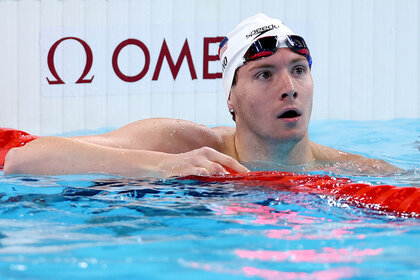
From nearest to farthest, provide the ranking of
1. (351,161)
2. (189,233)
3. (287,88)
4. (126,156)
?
(189,233), (126,156), (287,88), (351,161)

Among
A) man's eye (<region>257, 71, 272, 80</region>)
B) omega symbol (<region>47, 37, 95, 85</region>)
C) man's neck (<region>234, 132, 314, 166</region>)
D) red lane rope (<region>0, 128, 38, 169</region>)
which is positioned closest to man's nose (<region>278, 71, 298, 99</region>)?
man's eye (<region>257, 71, 272, 80</region>)

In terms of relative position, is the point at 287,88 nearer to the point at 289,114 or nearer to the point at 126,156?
the point at 289,114

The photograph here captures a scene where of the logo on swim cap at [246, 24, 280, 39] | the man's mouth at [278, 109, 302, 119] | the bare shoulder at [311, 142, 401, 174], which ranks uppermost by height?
the logo on swim cap at [246, 24, 280, 39]

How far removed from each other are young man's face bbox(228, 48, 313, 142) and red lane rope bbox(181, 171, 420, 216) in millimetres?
509

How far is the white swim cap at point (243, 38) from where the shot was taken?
272 cm

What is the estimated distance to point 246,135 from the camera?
279 cm

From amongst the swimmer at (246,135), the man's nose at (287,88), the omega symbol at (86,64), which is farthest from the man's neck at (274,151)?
the omega symbol at (86,64)

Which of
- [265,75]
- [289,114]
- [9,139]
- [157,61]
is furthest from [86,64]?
[289,114]

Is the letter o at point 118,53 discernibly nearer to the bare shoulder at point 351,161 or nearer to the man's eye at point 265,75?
the bare shoulder at point 351,161

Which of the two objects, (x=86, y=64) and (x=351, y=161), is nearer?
(x=351, y=161)

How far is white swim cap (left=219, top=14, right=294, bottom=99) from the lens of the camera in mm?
2723

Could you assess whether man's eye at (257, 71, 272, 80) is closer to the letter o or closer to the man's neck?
the man's neck

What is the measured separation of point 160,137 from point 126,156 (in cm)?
41

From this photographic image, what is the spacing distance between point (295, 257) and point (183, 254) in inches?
8.9
